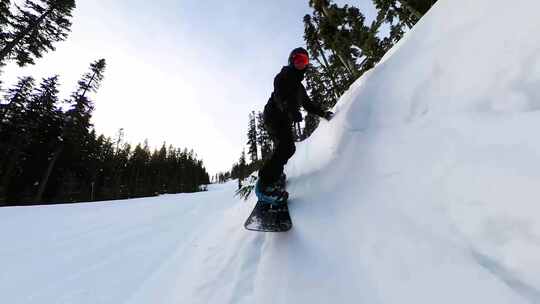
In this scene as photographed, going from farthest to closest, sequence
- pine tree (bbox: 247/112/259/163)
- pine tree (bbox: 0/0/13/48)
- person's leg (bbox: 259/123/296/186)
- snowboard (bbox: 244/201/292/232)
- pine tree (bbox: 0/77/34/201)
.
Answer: pine tree (bbox: 247/112/259/163)
pine tree (bbox: 0/77/34/201)
pine tree (bbox: 0/0/13/48)
person's leg (bbox: 259/123/296/186)
snowboard (bbox: 244/201/292/232)

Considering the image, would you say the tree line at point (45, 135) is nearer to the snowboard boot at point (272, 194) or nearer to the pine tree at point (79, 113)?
the pine tree at point (79, 113)

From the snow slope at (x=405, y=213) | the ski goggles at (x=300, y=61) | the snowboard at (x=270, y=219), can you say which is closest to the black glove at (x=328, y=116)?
the snow slope at (x=405, y=213)

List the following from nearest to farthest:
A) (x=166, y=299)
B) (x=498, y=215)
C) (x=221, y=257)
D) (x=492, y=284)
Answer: (x=492, y=284) → (x=498, y=215) → (x=166, y=299) → (x=221, y=257)

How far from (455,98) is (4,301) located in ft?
18.0

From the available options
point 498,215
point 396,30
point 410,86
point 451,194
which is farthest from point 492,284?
point 396,30

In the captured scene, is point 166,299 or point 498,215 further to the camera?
point 166,299

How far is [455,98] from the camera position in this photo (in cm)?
231

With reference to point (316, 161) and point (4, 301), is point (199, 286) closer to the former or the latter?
point (4, 301)

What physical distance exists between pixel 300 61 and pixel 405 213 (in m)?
2.64

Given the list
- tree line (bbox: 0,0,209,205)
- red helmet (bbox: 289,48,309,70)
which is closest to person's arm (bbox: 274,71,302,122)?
red helmet (bbox: 289,48,309,70)

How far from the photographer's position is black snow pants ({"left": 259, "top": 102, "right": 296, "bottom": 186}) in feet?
12.5

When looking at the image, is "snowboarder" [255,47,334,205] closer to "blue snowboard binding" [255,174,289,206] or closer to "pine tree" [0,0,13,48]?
"blue snowboard binding" [255,174,289,206]

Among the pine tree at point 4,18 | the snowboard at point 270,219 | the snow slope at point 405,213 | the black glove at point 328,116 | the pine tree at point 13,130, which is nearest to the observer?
the snow slope at point 405,213

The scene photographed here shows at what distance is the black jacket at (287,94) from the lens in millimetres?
3755
